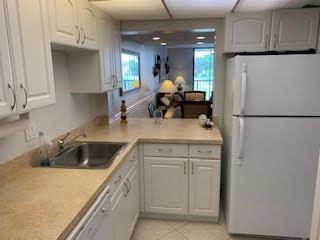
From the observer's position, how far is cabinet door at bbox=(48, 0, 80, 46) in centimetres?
152

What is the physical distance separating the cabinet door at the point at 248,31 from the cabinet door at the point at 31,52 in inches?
68.6

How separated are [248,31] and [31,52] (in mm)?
1997

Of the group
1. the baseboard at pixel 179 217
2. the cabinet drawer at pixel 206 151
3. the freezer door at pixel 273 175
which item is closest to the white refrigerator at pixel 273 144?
the freezer door at pixel 273 175

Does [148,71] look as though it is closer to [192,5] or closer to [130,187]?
[192,5]

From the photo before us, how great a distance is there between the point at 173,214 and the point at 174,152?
663 mm

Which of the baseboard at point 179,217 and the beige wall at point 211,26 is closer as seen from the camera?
the baseboard at point 179,217

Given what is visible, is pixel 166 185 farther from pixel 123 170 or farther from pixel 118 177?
pixel 118 177

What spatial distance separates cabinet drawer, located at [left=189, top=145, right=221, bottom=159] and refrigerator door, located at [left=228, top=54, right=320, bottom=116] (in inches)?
18.1

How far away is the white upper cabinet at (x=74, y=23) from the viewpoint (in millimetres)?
1540

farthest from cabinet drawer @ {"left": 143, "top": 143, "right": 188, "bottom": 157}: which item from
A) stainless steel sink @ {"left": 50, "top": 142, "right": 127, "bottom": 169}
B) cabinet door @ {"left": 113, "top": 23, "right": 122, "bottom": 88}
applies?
cabinet door @ {"left": 113, "top": 23, "right": 122, "bottom": 88}

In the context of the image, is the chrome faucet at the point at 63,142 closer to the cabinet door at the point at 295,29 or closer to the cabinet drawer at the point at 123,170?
the cabinet drawer at the point at 123,170

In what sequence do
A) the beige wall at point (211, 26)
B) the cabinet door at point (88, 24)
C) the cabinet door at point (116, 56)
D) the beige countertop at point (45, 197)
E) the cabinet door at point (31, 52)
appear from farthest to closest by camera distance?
the beige wall at point (211, 26)
the cabinet door at point (116, 56)
the cabinet door at point (88, 24)
the cabinet door at point (31, 52)
the beige countertop at point (45, 197)

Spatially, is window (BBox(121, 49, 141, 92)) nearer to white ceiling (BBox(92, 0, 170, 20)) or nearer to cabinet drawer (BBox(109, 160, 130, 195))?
white ceiling (BBox(92, 0, 170, 20))

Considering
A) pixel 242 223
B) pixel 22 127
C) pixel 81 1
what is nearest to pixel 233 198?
pixel 242 223
